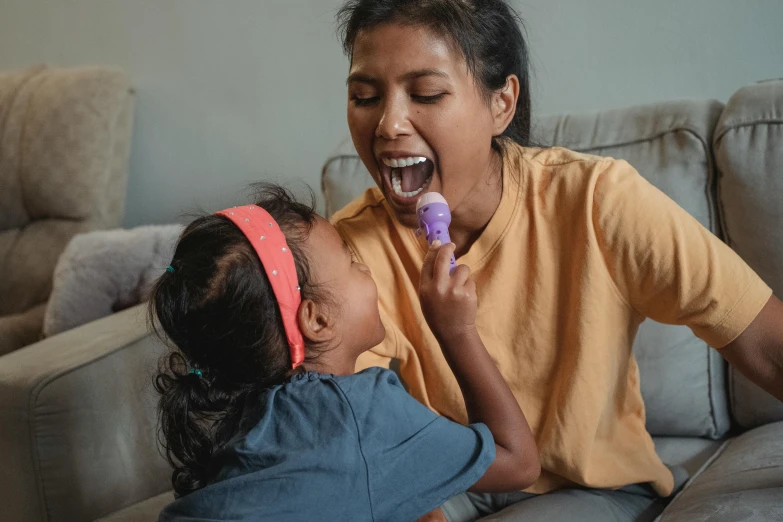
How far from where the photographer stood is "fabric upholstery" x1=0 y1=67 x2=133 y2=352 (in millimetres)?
2377

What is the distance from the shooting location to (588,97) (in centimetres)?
196

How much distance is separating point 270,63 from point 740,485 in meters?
1.69

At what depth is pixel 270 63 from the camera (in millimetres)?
2311

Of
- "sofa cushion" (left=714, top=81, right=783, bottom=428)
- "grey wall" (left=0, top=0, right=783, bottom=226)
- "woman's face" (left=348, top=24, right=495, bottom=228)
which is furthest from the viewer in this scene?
"grey wall" (left=0, top=0, right=783, bottom=226)

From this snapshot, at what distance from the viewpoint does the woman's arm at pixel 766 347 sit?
1110 millimetres

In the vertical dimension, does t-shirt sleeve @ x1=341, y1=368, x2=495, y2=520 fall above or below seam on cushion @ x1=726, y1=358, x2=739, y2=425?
above

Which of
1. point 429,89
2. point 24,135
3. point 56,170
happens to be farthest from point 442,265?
point 24,135

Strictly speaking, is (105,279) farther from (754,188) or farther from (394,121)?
(754,188)

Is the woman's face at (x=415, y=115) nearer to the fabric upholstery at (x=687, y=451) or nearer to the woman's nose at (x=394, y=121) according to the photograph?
the woman's nose at (x=394, y=121)

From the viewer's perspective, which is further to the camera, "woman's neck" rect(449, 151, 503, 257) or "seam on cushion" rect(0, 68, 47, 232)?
"seam on cushion" rect(0, 68, 47, 232)

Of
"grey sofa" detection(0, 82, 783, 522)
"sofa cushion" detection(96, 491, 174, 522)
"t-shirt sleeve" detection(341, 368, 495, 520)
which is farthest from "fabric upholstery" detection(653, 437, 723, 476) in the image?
"sofa cushion" detection(96, 491, 174, 522)

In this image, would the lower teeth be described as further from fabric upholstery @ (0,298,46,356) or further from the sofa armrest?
fabric upholstery @ (0,298,46,356)

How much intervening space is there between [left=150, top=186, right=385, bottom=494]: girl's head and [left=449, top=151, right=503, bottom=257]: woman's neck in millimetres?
238

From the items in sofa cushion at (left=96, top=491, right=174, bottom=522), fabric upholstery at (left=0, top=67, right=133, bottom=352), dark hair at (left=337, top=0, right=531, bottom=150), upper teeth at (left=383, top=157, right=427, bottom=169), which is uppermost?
dark hair at (left=337, top=0, right=531, bottom=150)
